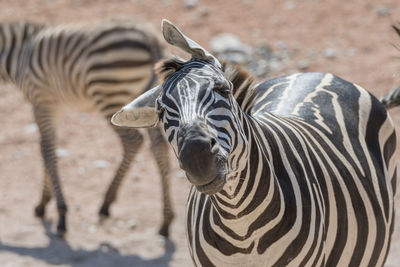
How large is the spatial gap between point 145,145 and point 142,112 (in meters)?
5.23

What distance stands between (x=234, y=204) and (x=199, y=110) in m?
0.44

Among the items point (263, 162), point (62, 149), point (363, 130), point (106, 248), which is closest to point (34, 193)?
point (62, 149)

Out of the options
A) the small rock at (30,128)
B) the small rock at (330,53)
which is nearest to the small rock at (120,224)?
the small rock at (30,128)

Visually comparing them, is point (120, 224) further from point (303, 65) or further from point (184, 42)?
point (184, 42)

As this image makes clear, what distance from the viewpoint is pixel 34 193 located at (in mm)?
7031

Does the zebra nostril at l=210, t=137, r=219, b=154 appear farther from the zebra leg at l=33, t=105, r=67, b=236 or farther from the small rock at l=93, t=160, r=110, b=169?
the small rock at l=93, t=160, r=110, b=169

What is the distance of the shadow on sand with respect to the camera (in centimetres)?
556

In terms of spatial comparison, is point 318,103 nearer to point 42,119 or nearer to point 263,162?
point 263,162

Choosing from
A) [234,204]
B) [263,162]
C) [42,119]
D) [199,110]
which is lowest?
[42,119]

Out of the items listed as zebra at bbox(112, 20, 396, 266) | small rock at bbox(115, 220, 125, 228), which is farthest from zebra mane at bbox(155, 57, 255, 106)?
small rock at bbox(115, 220, 125, 228)

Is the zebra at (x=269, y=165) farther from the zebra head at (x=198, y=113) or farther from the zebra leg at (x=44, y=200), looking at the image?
the zebra leg at (x=44, y=200)

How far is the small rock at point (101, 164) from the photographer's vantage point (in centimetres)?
743

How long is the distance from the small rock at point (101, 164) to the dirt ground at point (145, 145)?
12 millimetres

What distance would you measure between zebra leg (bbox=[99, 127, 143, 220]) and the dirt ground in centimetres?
16
